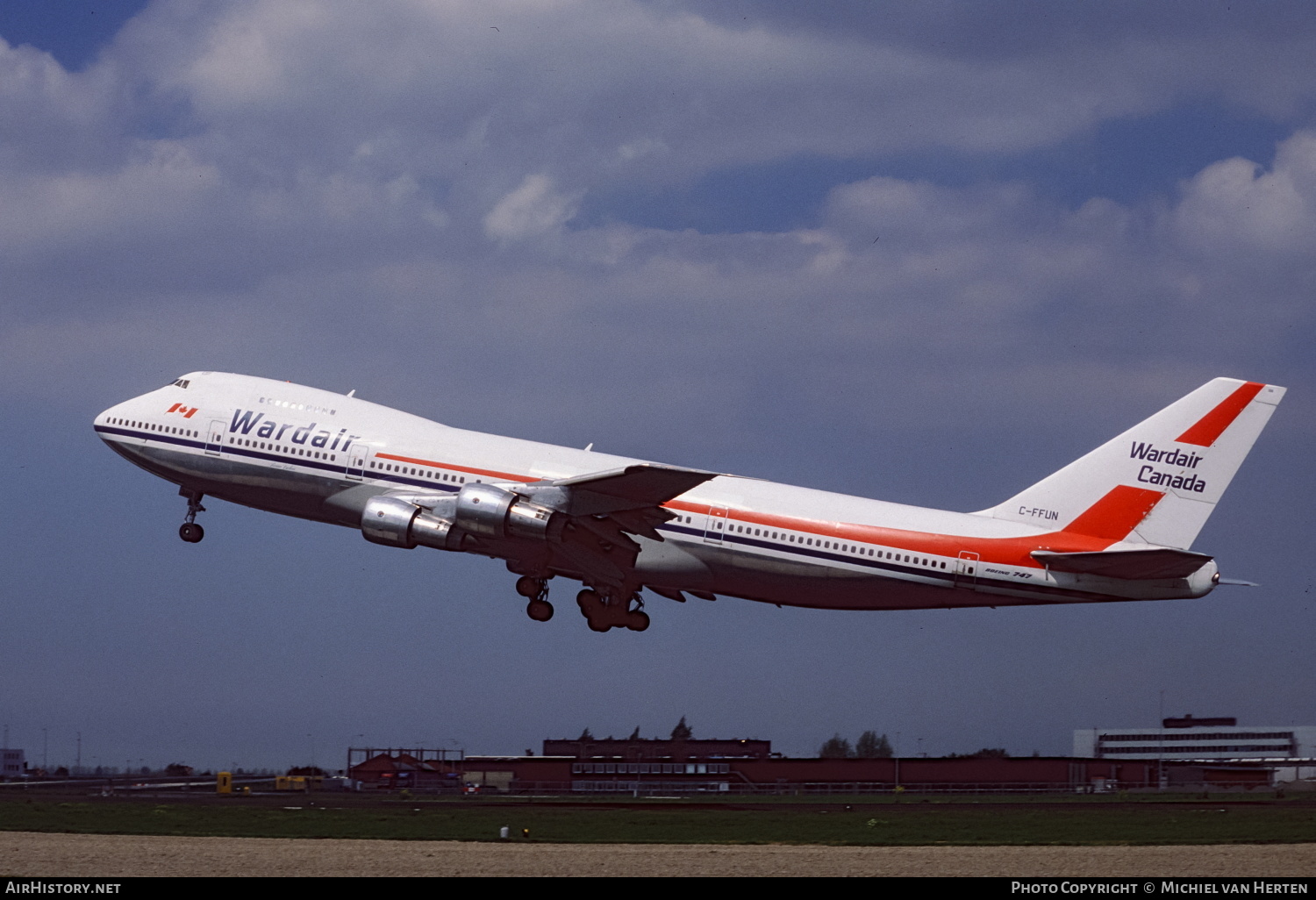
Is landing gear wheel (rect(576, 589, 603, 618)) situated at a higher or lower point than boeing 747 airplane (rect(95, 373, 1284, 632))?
lower

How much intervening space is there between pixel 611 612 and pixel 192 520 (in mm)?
14621

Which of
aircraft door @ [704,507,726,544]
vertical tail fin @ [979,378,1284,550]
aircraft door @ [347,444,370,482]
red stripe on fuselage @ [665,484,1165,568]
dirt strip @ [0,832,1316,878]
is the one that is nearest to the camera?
dirt strip @ [0,832,1316,878]

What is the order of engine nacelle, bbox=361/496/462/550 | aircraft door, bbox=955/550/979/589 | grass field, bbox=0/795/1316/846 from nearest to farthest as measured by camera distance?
grass field, bbox=0/795/1316/846
aircraft door, bbox=955/550/979/589
engine nacelle, bbox=361/496/462/550

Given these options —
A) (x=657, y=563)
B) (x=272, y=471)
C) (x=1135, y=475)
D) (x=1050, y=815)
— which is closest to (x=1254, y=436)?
(x=1135, y=475)

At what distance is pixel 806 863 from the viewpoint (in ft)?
99.9

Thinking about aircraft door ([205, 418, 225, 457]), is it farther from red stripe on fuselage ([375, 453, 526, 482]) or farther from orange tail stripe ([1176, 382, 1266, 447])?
orange tail stripe ([1176, 382, 1266, 447])

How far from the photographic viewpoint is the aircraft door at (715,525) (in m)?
42.3

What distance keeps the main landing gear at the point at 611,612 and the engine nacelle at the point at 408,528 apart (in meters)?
5.84

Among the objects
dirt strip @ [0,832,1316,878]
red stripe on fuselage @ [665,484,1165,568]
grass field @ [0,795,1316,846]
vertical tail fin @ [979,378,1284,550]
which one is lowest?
dirt strip @ [0,832,1316,878]

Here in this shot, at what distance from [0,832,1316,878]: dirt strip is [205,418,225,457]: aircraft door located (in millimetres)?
14176

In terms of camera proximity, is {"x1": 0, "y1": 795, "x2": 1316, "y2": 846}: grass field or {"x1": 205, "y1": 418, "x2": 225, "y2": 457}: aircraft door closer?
{"x1": 0, "y1": 795, "x2": 1316, "y2": 846}: grass field

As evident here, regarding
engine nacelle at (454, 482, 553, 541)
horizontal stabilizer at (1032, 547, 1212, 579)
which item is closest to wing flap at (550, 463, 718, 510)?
engine nacelle at (454, 482, 553, 541)

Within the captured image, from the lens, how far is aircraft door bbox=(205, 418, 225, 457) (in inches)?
1805
